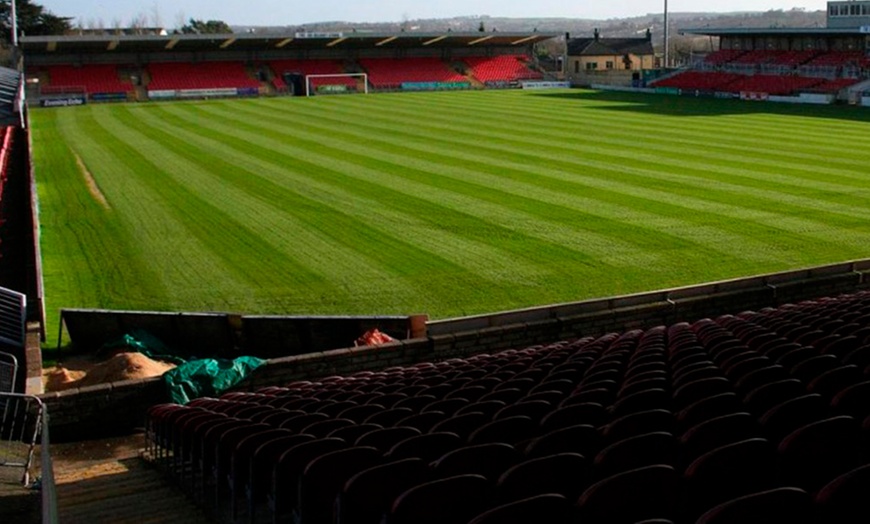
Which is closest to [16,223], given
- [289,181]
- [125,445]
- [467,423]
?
[289,181]

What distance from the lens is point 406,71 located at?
84688 millimetres

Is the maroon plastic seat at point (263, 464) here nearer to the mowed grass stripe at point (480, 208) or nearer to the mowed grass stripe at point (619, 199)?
the mowed grass stripe at point (480, 208)

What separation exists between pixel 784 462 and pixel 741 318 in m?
8.91

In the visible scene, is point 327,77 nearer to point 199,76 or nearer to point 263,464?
point 199,76

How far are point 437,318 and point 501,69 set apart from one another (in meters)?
73.6

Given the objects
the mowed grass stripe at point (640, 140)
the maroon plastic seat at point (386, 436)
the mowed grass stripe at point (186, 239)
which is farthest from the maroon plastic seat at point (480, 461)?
the mowed grass stripe at point (640, 140)

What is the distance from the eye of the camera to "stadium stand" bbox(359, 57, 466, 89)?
82.6 meters

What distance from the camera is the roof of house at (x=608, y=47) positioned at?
10212 cm

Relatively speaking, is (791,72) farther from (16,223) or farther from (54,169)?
(16,223)

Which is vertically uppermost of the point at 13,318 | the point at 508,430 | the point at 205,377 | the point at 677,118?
the point at 677,118

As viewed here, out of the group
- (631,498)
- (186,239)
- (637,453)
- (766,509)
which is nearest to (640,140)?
(186,239)

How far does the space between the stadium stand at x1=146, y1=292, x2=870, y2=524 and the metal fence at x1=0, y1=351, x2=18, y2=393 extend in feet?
7.64

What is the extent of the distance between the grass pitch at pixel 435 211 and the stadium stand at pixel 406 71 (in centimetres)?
3580

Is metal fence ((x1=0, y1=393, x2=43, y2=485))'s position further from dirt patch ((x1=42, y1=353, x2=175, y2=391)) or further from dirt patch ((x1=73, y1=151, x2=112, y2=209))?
dirt patch ((x1=73, y1=151, x2=112, y2=209))
